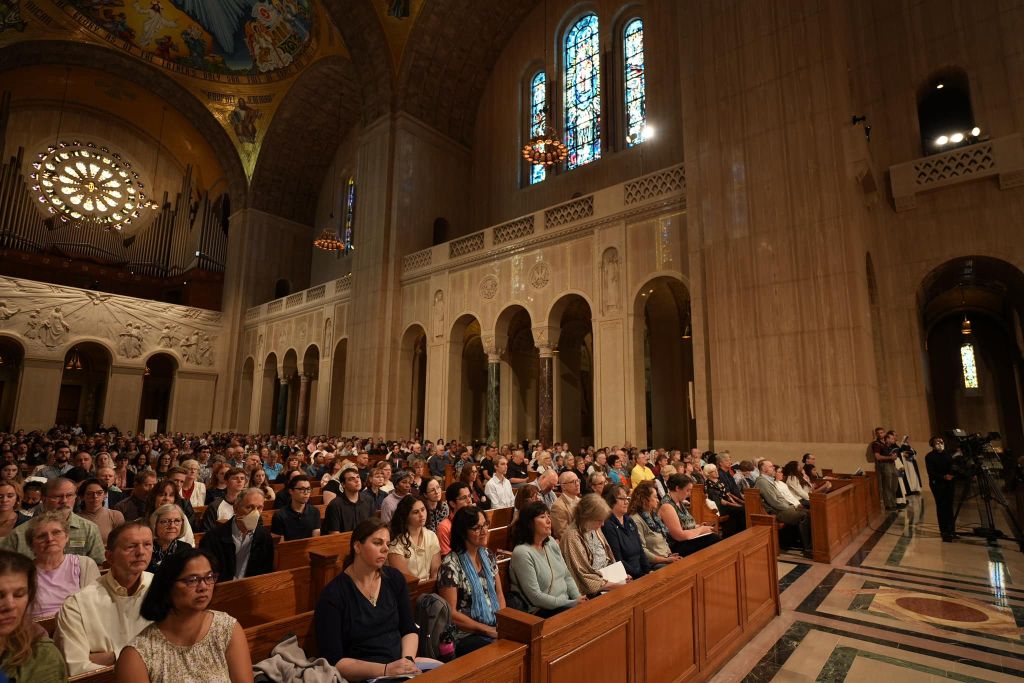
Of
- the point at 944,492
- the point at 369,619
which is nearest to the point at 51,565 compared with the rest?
the point at 369,619

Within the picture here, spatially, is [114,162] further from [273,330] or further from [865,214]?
[865,214]

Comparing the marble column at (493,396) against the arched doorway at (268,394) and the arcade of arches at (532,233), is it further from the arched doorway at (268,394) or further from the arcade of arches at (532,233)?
the arched doorway at (268,394)

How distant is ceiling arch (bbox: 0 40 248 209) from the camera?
1881 centimetres

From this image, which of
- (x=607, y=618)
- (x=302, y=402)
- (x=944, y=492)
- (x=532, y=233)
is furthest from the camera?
(x=302, y=402)

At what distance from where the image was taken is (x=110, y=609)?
2311 mm

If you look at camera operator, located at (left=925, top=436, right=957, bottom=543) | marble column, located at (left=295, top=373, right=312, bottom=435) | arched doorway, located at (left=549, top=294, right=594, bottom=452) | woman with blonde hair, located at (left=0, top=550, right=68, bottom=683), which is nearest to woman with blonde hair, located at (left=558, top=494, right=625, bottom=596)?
woman with blonde hair, located at (left=0, top=550, right=68, bottom=683)

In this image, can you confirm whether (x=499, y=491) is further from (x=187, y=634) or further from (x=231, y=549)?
(x=187, y=634)

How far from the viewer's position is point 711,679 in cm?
313

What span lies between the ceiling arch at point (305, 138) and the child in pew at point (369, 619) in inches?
822

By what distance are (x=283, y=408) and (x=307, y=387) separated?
1.21m

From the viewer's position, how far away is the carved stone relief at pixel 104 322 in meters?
19.1

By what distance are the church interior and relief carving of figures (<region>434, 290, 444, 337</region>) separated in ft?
0.83

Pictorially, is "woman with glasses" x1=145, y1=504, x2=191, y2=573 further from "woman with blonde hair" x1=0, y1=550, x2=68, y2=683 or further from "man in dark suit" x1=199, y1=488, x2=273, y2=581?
"woman with blonde hair" x1=0, y1=550, x2=68, y2=683

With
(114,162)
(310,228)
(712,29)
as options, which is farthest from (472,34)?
(114,162)
